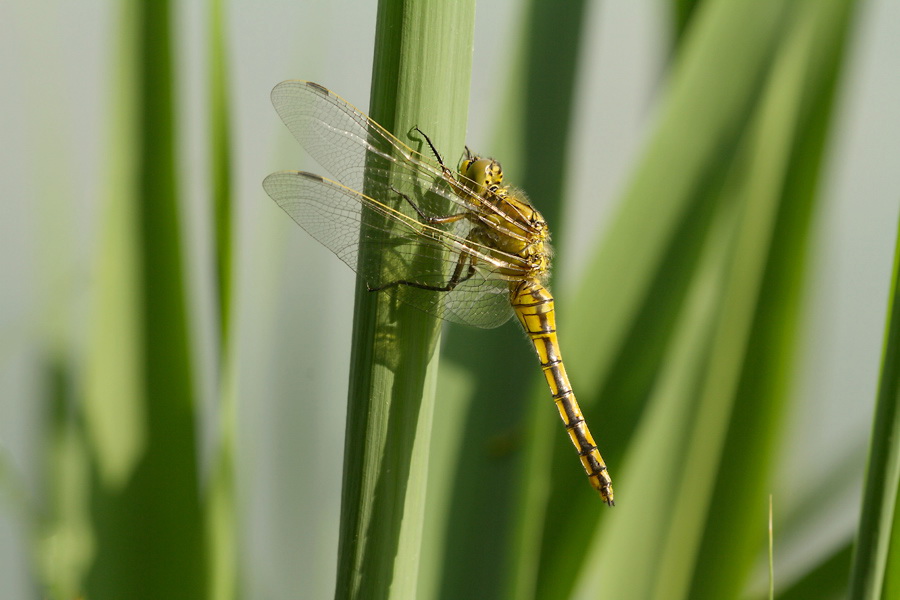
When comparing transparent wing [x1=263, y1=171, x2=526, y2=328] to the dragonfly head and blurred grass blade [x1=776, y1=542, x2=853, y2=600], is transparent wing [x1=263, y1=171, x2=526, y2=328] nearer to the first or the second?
the dragonfly head

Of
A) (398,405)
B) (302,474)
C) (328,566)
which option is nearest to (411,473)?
(398,405)

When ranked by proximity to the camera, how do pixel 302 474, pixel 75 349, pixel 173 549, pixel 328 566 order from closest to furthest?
1. pixel 173 549
2. pixel 75 349
3. pixel 302 474
4. pixel 328 566

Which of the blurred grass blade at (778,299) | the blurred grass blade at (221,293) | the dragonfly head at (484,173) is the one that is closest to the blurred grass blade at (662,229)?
the blurred grass blade at (778,299)

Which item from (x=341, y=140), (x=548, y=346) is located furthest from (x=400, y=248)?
(x=548, y=346)

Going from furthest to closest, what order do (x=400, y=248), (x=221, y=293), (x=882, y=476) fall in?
(x=221, y=293) < (x=400, y=248) < (x=882, y=476)

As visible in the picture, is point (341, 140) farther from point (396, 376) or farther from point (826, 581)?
point (826, 581)

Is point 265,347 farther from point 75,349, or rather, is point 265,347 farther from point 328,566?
point 328,566

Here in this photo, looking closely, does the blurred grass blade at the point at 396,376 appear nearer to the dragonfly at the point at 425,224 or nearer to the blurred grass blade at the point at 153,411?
the dragonfly at the point at 425,224

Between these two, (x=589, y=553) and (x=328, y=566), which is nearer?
(x=589, y=553)
